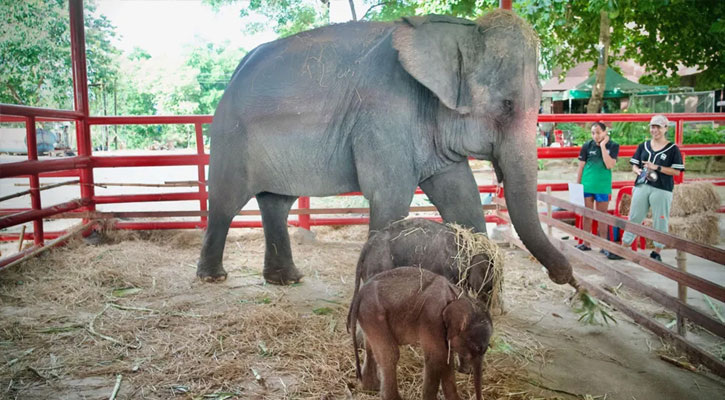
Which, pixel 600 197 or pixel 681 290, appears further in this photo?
pixel 600 197

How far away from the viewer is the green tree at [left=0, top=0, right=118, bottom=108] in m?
6.59

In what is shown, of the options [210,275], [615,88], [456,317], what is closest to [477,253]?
[456,317]

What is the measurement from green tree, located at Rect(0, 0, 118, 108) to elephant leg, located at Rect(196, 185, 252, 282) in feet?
11.6

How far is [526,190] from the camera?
402 centimetres

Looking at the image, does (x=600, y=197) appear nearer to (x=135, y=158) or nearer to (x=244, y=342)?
(x=244, y=342)

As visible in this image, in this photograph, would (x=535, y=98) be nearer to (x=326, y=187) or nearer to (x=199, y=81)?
(x=326, y=187)

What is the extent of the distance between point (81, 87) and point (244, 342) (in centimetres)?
485

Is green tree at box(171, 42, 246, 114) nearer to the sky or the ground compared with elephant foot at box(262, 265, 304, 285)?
nearer to the sky

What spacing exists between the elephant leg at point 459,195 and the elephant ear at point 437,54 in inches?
26.2

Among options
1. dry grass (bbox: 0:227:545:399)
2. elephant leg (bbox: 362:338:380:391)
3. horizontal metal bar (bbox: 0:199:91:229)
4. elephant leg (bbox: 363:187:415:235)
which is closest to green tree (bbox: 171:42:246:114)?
horizontal metal bar (bbox: 0:199:91:229)

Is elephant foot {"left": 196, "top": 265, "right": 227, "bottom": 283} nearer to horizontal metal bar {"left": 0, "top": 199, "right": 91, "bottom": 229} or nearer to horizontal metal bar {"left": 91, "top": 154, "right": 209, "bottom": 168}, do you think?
horizontal metal bar {"left": 0, "top": 199, "right": 91, "bottom": 229}

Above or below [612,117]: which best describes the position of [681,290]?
below

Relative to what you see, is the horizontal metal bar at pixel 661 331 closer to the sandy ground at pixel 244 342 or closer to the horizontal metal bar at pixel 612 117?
the sandy ground at pixel 244 342

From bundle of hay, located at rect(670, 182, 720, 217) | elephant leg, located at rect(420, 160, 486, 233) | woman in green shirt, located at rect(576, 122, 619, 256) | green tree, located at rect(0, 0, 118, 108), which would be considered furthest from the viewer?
bundle of hay, located at rect(670, 182, 720, 217)
